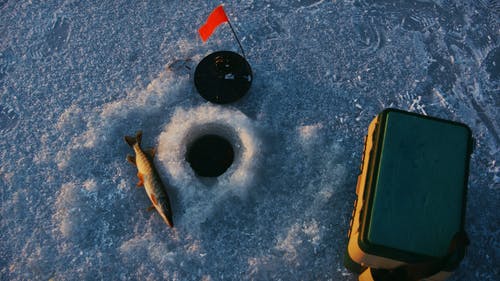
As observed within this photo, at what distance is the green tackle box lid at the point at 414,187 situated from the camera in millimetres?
1992

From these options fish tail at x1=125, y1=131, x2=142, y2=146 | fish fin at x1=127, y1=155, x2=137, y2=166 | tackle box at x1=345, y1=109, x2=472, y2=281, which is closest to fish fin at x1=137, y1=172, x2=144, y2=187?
fish fin at x1=127, y1=155, x2=137, y2=166

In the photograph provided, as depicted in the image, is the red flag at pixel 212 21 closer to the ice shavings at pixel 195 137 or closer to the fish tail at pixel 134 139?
the ice shavings at pixel 195 137

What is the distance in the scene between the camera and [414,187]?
2.09 m

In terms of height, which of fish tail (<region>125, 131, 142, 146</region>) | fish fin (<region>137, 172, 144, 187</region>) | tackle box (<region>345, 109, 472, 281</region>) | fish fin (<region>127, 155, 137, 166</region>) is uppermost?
fish tail (<region>125, 131, 142, 146</region>)

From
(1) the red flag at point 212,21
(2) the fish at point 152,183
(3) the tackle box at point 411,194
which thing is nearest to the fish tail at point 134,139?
(2) the fish at point 152,183

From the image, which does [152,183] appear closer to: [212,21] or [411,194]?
[212,21]

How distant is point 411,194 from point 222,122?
4.32 ft

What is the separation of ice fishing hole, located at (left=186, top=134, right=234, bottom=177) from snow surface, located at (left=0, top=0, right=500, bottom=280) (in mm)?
74

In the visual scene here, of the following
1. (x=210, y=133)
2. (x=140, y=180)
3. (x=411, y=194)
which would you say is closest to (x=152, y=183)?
(x=140, y=180)

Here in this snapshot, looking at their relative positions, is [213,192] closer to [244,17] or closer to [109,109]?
[109,109]

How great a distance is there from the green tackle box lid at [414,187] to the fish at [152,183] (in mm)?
1196

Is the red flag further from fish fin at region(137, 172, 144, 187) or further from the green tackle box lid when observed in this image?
the green tackle box lid

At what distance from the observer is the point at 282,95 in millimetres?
2867

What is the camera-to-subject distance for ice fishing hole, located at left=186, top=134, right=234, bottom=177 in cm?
271
